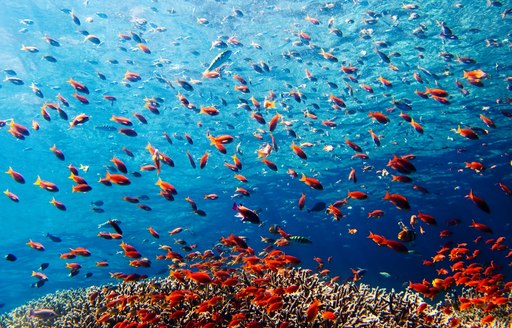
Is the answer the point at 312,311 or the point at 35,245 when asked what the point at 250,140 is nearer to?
the point at 35,245

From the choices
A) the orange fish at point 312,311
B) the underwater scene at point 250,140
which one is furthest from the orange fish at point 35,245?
the orange fish at point 312,311

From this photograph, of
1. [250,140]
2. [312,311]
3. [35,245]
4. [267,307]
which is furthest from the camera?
[250,140]

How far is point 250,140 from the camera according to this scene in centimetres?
2516

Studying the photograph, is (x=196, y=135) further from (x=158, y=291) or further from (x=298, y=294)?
(x=298, y=294)

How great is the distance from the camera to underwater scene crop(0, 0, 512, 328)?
6.64 m

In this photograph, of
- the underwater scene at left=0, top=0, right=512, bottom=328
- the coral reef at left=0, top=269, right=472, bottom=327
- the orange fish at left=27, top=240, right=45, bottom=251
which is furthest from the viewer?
the orange fish at left=27, top=240, right=45, bottom=251

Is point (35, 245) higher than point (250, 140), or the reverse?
point (250, 140)

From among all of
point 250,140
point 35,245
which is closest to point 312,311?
point 35,245

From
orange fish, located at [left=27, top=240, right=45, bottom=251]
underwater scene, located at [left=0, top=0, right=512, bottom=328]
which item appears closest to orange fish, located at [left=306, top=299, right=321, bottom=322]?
underwater scene, located at [left=0, top=0, right=512, bottom=328]

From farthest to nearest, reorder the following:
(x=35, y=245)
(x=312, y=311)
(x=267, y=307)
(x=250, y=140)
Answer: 1. (x=250, y=140)
2. (x=35, y=245)
3. (x=267, y=307)
4. (x=312, y=311)

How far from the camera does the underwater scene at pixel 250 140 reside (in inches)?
261

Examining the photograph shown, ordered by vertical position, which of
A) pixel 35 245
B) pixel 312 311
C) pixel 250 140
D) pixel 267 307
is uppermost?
pixel 250 140

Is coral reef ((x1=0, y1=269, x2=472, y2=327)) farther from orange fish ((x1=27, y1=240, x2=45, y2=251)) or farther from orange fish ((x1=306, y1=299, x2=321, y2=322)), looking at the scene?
orange fish ((x1=27, y1=240, x2=45, y2=251))

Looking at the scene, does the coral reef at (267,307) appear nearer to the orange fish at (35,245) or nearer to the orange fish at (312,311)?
the orange fish at (312,311)
